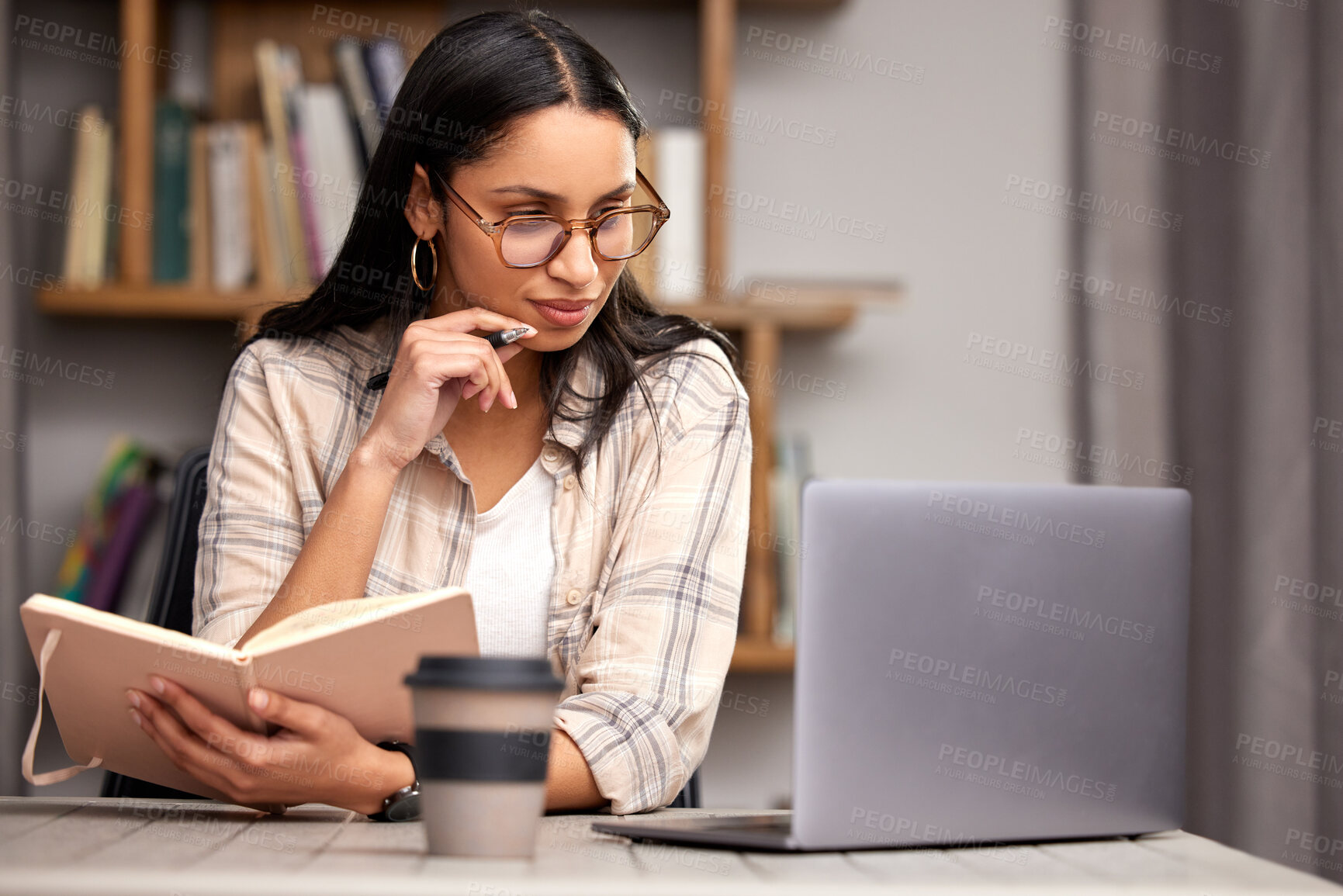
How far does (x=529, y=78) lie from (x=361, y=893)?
85cm

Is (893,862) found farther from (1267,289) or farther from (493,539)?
(1267,289)

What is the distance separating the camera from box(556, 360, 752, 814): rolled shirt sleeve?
975 mm

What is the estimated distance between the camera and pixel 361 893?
0.56 metres

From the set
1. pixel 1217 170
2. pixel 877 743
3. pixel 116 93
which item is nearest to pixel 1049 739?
pixel 877 743
